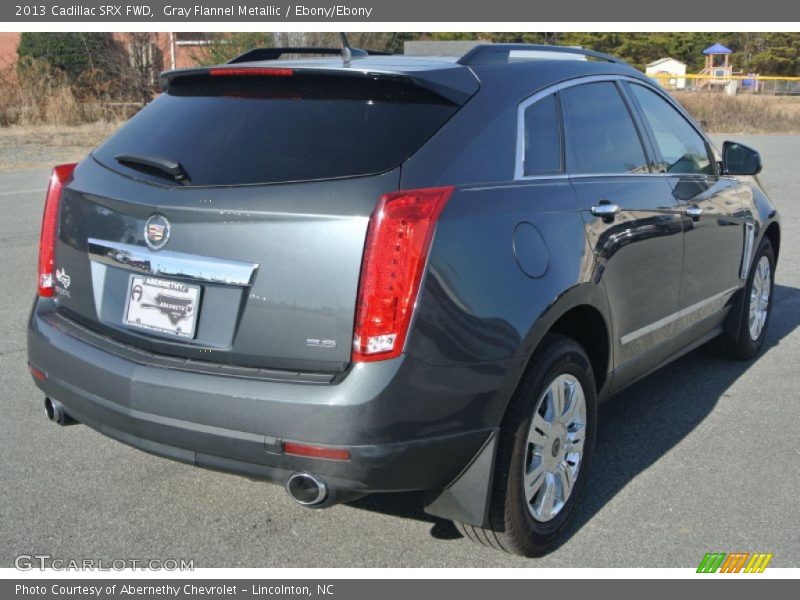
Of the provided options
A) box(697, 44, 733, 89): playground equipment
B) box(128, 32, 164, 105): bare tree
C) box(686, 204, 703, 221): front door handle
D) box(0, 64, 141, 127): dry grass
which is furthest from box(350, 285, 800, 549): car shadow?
box(697, 44, 733, 89): playground equipment

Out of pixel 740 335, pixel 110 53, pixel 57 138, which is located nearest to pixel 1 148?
pixel 57 138

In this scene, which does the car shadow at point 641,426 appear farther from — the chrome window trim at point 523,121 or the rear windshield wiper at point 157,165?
the rear windshield wiper at point 157,165

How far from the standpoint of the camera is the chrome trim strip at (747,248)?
5.49 meters

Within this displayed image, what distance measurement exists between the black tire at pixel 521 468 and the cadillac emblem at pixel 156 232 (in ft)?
4.31

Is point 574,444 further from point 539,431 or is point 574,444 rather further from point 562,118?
point 562,118

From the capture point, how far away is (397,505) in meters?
3.88

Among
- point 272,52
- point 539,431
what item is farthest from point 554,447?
point 272,52

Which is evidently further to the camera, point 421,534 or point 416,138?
point 421,534

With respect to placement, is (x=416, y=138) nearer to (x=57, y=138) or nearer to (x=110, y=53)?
(x=57, y=138)

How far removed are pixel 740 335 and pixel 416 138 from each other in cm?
343

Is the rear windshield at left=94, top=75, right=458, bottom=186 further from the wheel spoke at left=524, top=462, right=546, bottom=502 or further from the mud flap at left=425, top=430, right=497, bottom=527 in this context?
the wheel spoke at left=524, top=462, right=546, bottom=502

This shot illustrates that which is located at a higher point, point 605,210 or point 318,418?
point 605,210

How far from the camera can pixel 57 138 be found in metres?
19.7

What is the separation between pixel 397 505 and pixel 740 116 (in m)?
33.7
